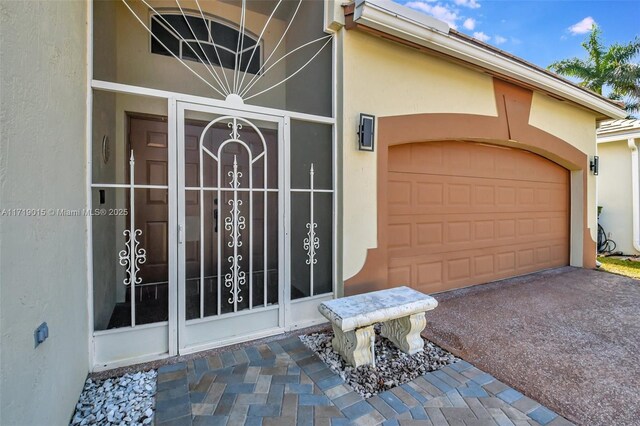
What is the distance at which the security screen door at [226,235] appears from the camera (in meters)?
2.85

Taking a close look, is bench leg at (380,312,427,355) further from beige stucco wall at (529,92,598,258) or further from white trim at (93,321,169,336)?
beige stucco wall at (529,92,598,258)

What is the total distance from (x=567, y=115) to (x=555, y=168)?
1.04m

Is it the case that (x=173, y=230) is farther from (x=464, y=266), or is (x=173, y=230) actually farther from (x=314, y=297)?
(x=464, y=266)

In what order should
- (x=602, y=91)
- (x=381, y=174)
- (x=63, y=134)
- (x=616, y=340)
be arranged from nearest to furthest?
1. (x=63, y=134)
2. (x=616, y=340)
3. (x=381, y=174)
4. (x=602, y=91)

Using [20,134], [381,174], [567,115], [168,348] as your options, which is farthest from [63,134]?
[567,115]

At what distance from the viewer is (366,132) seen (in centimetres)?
349

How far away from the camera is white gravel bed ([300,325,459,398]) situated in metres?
2.37

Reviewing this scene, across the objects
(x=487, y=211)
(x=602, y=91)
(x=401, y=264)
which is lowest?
(x=401, y=264)

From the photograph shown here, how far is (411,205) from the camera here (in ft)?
13.8

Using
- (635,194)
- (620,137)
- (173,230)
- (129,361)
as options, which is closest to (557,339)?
(173,230)

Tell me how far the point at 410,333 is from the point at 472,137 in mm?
3148

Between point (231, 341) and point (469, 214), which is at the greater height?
point (469, 214)

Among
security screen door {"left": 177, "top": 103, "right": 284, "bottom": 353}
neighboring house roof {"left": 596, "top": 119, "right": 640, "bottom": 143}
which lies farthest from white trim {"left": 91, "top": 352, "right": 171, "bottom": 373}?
neighboring house roof {"left": 596, "top": 119, "right": 640, "bottom": 143}

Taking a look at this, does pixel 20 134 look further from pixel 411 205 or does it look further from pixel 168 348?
pixel 411 205
